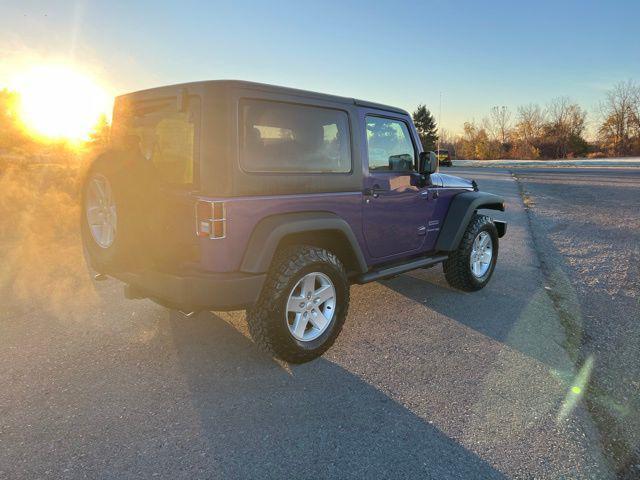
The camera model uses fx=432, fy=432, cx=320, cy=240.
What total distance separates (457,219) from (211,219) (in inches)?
114

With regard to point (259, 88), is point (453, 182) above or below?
below

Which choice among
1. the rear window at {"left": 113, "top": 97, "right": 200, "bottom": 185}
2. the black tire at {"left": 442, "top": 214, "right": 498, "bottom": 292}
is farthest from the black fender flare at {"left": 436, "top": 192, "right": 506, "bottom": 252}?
the rear window at {"left": 113, "top": 97, "right": 200, "bottom": 185}

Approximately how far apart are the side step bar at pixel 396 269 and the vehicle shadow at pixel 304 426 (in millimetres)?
862

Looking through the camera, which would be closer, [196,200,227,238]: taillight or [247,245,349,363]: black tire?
[196,200,227,238]: taillight

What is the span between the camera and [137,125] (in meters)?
3.44

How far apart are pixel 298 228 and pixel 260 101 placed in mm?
913

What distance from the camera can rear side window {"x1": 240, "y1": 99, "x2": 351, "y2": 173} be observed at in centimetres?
293

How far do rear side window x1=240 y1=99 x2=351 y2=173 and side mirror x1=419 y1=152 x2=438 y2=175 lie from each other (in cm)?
95

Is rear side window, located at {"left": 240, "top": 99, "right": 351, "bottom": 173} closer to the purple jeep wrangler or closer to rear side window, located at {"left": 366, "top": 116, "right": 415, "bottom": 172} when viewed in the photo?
the purple jeep wrangler

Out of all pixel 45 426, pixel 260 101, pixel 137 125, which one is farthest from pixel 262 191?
pixel 45 426

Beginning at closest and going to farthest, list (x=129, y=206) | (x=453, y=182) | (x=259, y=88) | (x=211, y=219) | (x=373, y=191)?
(x=211, y=219) < (x=129, y=206) < (x=259, y=88) < (x=373, y=191) < (x=453, y=182)

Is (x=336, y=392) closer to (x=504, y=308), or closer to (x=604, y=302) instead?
(x=504, y=308)

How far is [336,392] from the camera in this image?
284cm

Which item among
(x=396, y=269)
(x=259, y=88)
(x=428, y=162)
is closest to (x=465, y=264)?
(x=396, y=269)
